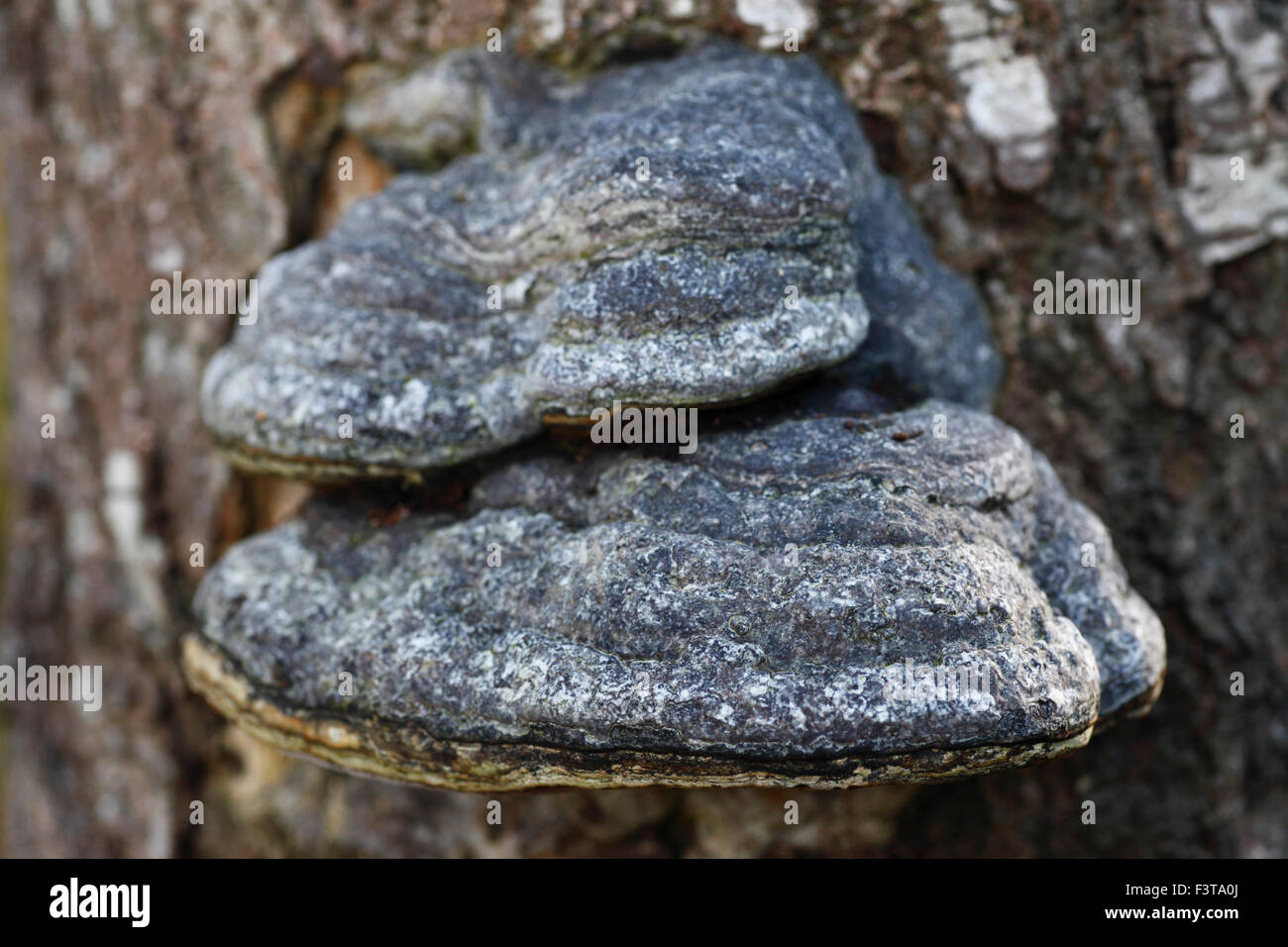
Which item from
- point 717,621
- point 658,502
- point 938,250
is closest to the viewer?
point 717,621

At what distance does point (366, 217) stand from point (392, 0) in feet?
2.34

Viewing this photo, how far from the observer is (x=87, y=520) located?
3.34m

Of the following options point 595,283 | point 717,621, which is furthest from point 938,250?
point 717,621

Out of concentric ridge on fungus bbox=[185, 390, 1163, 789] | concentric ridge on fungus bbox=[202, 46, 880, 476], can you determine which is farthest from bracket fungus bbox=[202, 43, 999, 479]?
concentric ridge on fungus bbox=[185, 390, 1163, 789]

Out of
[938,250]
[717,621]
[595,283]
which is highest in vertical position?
[938,250]

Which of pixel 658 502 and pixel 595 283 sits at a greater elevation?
pixel 595 283

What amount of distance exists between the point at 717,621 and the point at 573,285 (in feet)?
2.46

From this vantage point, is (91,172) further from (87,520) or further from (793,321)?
(793,321)

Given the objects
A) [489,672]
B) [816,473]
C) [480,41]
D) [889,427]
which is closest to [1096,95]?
[889,427]

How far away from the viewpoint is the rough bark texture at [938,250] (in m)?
2.46

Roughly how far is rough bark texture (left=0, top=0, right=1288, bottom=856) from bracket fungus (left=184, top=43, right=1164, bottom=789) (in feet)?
1.04

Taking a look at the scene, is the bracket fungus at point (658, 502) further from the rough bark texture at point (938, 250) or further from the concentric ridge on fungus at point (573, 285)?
the rough bark texture at point (938, 250)

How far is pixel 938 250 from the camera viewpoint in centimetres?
254

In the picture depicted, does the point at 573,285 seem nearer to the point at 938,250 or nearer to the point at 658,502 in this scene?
the point at 658,502
